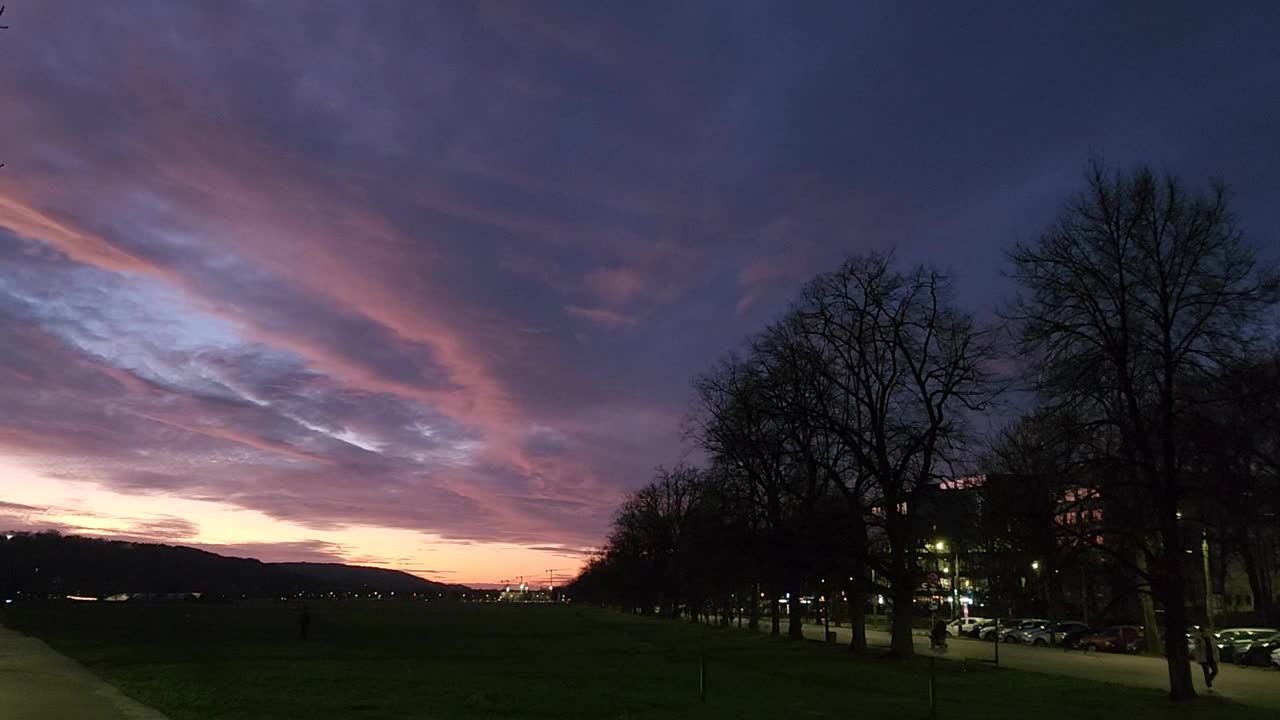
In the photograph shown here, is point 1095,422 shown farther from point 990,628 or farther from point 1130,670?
point 990,628

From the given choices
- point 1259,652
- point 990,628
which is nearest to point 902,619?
point 1259,652

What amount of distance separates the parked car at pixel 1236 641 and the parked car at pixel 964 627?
26.8m

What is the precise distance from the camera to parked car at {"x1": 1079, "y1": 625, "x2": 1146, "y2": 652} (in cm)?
5469

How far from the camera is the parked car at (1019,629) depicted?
64062 mm

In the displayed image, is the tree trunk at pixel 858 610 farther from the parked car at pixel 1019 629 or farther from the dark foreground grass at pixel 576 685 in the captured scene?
the parked car at pixel 1019 629

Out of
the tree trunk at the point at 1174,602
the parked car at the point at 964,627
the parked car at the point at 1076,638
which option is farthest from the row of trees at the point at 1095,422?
the parked car at the point at 964,627

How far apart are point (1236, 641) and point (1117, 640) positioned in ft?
29.5

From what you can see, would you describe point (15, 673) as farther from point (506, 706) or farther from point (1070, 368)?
point (1070, 368)

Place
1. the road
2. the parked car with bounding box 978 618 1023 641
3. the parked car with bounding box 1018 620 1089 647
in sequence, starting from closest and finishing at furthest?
1. the road
2. the parked car with bounding box 1018 620 1089 647
3. the parked car with bounding box 978 618 1023 641

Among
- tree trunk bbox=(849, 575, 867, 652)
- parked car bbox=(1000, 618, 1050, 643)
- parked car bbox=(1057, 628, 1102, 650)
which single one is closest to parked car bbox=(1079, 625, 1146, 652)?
parked car bbox=(1057, 628, 1102, 650)

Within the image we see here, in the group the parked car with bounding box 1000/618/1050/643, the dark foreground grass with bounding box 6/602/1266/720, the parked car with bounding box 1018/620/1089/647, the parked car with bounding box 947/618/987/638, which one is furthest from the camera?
the parked car with bounding box 947/618/987/638

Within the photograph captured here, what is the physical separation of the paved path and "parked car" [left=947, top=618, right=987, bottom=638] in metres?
59.4

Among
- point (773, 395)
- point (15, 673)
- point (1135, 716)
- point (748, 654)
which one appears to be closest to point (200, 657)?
point (15, 673)

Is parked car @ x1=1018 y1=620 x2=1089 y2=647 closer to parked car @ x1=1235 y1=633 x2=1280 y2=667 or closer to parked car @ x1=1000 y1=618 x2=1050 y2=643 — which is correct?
parked car @ x1=1000 y1=618 x2=1050 y2=643
